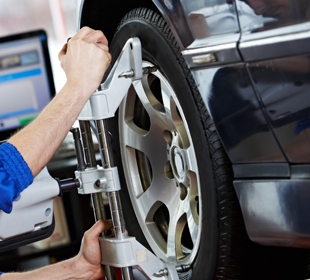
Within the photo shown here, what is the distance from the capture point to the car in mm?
866

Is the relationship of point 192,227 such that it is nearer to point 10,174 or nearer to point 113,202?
point 113,202

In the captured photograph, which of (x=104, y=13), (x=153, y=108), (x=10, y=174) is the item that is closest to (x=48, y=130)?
(x=10, y=174)

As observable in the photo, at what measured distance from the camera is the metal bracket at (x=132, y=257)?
1.13 meters

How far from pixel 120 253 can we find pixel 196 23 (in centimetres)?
59

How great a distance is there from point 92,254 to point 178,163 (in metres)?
0.35

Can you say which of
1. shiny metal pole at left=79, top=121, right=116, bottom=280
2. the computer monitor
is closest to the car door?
shiny metal pole at left=79, top=121, right=116, bottom=280

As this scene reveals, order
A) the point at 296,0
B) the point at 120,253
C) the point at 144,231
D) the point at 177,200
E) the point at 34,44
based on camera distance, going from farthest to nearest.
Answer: the point at 34,44 → the point at 144,231 → the point at 177,200 → the point at 120,253 → the point at 296,0

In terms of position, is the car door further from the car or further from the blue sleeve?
the blue sleeve

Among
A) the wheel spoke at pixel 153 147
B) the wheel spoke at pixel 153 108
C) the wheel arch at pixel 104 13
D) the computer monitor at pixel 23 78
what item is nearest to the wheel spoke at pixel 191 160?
the wheel spoke at pixel 153 108

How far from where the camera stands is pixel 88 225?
3.29m

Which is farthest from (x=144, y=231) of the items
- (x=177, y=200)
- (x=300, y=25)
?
(x=300, y=25)

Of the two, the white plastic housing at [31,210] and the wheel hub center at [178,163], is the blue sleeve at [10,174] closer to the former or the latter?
the white plastic housing at [31,210]

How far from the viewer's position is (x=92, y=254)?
1242mm

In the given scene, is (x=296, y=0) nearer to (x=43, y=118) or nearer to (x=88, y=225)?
(x=43, y=118)
